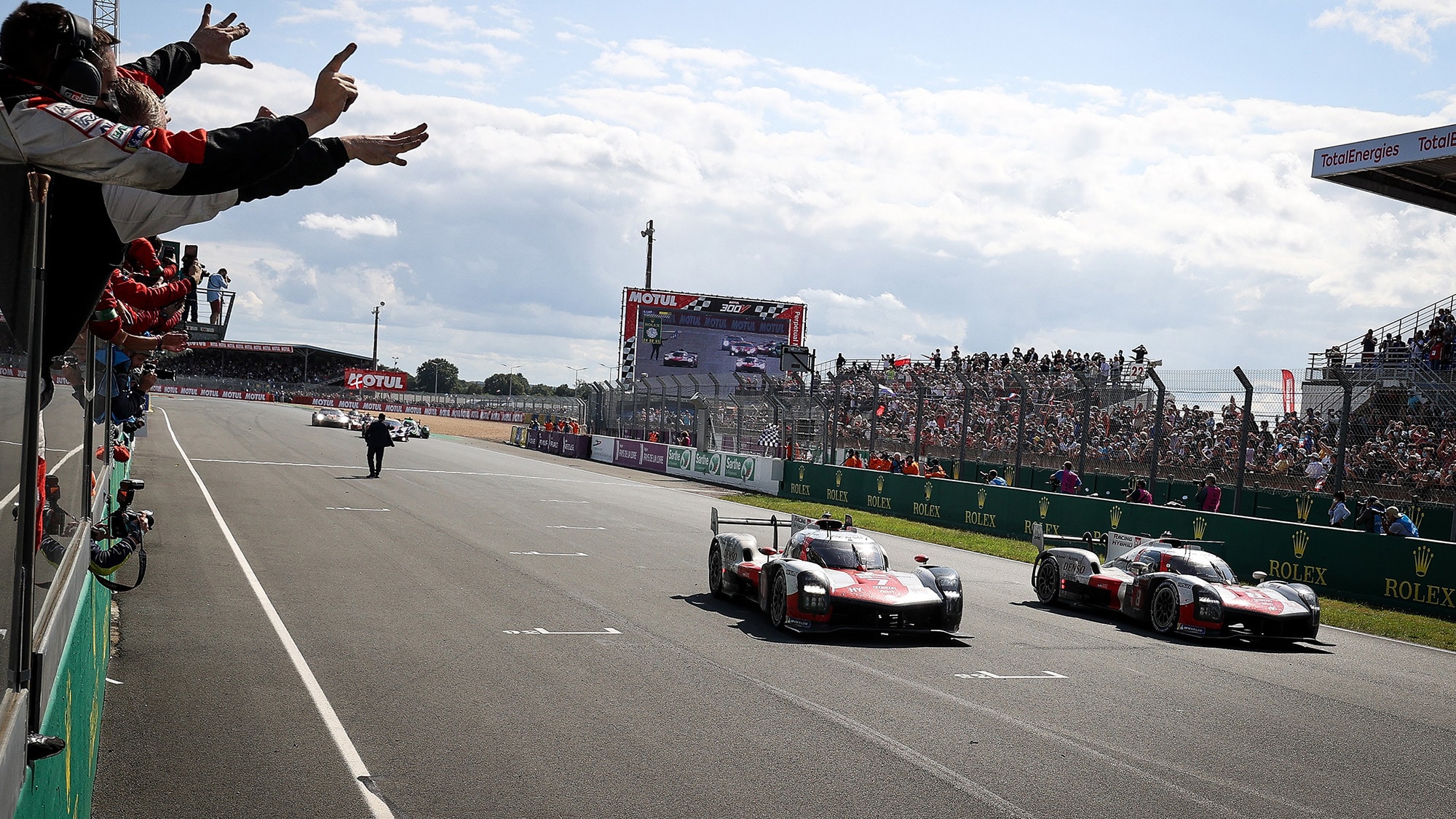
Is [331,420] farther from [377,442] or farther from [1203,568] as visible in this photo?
[1203,568]

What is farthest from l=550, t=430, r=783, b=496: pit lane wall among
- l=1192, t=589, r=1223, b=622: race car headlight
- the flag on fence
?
l=1192, t=589, r=1223, b=622: race car headlight

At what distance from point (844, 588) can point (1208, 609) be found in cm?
390

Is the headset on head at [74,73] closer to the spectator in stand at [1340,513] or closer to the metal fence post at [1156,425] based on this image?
the spectator in stand at [1340,513]

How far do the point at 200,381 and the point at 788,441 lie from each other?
282 ft

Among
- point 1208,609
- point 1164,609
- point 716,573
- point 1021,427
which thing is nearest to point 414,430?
point 1021,427

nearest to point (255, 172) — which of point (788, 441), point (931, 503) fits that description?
point (931, 503)

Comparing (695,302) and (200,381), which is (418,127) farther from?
(200,381)

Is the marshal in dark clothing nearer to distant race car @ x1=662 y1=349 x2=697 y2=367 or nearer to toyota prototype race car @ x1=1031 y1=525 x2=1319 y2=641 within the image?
toyota prototype race car @ x1=1031 y1=525 x2=1319 y2=641

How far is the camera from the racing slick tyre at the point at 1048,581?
14141 millimetres

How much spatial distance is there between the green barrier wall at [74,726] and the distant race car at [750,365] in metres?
52.0

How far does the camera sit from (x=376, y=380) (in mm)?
113500

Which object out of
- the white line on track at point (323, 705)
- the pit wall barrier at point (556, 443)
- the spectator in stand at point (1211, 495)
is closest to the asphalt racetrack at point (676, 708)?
the white line on track at point (323, 705)

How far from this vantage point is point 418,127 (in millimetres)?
2723

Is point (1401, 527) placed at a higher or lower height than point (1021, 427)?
lower
